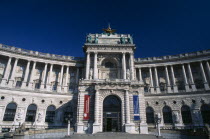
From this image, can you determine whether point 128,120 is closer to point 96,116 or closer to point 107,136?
point 96,116

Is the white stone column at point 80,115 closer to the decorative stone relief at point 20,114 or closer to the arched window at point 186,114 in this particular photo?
the decorative stone relief at point 20,114

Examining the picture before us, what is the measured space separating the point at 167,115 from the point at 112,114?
18.0m

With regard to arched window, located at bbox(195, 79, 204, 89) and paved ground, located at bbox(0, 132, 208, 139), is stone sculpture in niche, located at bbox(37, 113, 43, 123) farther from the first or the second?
arched window, located at bbox(195, 79, 204, 89)

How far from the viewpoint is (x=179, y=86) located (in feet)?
147

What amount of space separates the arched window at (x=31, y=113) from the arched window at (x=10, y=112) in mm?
3174

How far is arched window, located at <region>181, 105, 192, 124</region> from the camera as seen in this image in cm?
3780

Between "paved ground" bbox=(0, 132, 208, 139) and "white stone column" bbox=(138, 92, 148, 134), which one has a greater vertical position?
"white stone column" bbox=(138, 92, 148, 134)

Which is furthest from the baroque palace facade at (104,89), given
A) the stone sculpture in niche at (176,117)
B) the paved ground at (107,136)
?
the paved ground at (107,136)

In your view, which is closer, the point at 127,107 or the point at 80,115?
the point at 80,115

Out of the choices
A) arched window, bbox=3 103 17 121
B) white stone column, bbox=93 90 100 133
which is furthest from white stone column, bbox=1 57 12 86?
white stone column, bbox=93 90 100 133

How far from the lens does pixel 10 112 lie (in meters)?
36.6

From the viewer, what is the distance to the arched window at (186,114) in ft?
124

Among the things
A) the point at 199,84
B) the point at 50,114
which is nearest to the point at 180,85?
the point at 199,84

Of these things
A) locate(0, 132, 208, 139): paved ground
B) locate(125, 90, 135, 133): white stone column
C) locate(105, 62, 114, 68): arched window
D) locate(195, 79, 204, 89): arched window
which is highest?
locate(105, 62, 114, 68): arched window
